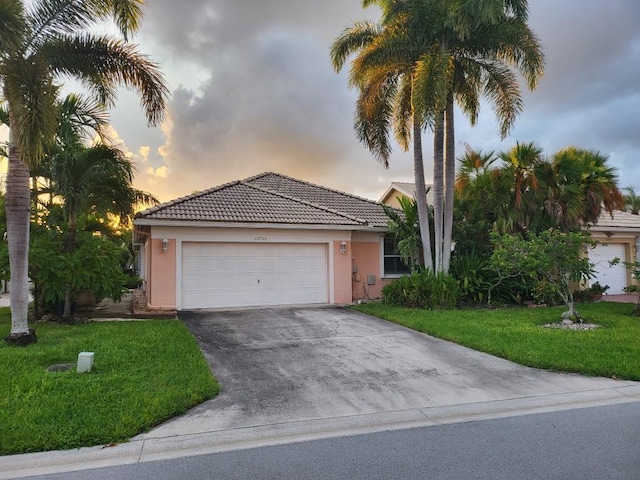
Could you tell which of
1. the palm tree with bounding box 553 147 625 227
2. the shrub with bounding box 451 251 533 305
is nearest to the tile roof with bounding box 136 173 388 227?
the shrub with bounding box 451 251 533 305

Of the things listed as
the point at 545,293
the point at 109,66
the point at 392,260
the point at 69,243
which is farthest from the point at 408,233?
the point at 69,243

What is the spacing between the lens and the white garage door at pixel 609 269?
18.3m

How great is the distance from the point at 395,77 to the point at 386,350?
948 cm

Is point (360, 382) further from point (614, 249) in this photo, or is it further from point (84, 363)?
point (614, 249)

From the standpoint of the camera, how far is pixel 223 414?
504cm

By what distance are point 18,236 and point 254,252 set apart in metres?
6.82

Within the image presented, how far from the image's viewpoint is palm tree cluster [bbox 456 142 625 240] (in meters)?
14.2

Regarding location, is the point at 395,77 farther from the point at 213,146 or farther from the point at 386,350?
the point at 386,350

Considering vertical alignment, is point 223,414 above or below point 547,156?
below

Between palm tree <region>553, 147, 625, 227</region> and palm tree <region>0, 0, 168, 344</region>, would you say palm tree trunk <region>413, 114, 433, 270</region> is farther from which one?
palm tree <region>0, 0, 168, 344</region>

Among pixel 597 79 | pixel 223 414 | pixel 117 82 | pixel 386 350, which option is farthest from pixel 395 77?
pixel 223 414

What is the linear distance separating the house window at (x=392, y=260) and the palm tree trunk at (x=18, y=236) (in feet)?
36.8

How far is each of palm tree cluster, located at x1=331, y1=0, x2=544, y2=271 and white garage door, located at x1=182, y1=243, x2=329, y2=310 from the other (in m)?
3.78

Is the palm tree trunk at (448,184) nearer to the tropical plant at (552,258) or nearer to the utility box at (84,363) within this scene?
the tropical plant at (552,258)
